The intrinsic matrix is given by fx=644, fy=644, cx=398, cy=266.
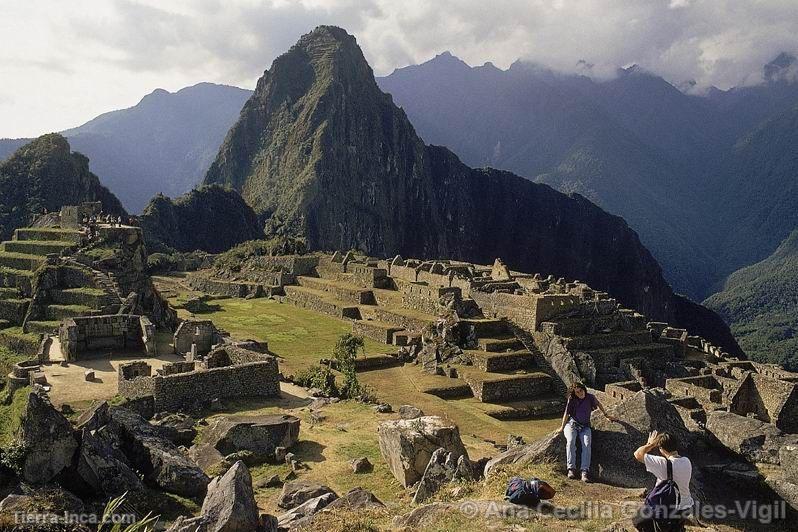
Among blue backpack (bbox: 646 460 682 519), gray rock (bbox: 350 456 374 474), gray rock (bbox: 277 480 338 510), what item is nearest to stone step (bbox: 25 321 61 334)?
gray rock (bbox: 350 456 374 474)

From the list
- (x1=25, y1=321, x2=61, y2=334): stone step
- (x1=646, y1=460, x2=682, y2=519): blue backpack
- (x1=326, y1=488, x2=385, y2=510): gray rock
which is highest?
(x1=646, y1=460, x2=682, y2=519): blue backpack

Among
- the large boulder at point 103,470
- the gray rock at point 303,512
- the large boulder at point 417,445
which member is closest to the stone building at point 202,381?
the large boulder at point 103,470

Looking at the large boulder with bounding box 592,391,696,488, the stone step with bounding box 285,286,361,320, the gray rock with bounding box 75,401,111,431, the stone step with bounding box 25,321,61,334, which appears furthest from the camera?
the stone step with bounding box 285,286,361,320

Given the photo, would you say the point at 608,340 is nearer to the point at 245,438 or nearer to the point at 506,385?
the point at 506,385

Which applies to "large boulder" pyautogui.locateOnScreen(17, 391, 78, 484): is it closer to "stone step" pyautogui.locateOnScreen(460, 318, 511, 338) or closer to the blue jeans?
the blue jeans

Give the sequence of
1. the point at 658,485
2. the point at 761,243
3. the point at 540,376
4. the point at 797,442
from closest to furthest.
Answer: the point at 658,485, the point at 797,442, the point at 540,376, the point at 761,243

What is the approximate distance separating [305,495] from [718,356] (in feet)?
103

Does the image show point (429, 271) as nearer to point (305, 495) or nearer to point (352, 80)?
point (305, 495)

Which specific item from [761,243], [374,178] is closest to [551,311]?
[374,178]

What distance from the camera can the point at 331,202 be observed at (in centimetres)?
16525

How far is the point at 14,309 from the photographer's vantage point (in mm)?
27297

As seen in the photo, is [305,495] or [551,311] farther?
[551,311]

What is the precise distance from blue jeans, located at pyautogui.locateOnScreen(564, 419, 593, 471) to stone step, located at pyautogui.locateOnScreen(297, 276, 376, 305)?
119ft

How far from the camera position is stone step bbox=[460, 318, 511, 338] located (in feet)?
105
